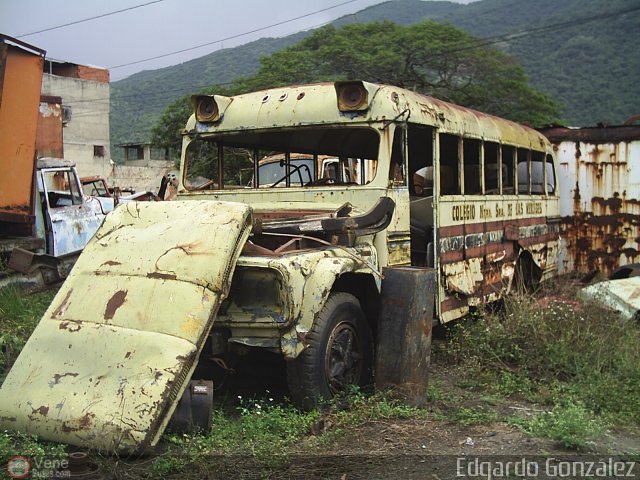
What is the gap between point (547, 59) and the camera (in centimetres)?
5750

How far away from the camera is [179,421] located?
394cm

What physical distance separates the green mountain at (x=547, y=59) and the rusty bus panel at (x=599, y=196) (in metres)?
22.9

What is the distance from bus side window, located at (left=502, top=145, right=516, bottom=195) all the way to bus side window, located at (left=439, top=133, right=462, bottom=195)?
1.41m

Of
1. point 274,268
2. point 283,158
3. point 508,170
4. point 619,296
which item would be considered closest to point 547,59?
point 508,170

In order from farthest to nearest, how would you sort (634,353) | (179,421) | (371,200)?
(634,353) < (371,200) < (179,421)

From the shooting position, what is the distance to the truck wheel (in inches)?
176

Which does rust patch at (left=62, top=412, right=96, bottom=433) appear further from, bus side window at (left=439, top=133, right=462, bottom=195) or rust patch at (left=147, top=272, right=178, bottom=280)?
bus side window at (left=439, top=133, right=462, bottom=195)

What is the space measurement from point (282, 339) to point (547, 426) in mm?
1783

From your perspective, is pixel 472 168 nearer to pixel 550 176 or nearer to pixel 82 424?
pixel 550 176

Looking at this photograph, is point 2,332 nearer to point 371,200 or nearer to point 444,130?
point 371,200

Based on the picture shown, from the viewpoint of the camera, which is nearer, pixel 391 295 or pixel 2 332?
pixel 391 295

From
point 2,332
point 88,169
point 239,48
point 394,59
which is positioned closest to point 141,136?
point 88,169

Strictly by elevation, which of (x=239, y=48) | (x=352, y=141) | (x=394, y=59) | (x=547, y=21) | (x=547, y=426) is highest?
(x=239, y=48)

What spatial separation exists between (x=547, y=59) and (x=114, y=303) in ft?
195
